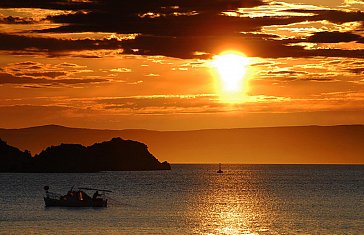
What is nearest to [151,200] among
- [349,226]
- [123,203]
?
[123,203]

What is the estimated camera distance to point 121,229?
321ft

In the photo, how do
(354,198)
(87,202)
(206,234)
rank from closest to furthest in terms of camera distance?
1. (206,234)
2. (87,202)
3. (354,198)

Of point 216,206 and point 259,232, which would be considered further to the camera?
point 216,206

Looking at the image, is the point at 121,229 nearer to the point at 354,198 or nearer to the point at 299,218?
the point at 299,218

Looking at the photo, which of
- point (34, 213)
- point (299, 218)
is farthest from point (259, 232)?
point (34, 213)

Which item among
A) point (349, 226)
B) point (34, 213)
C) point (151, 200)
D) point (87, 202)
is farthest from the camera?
point (151, 200)

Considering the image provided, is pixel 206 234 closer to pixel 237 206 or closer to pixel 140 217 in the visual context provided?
pixel 140 217

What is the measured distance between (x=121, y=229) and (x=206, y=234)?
10.1m

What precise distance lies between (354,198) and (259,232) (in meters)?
71.6

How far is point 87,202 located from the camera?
Answer: 131 m

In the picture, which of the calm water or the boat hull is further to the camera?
the boat hull

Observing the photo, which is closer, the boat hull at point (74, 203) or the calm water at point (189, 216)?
the calm water at point (189, 216)

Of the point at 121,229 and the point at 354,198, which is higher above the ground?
the point at 354,198

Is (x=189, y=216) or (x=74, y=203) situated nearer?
(x=189, y=216)
